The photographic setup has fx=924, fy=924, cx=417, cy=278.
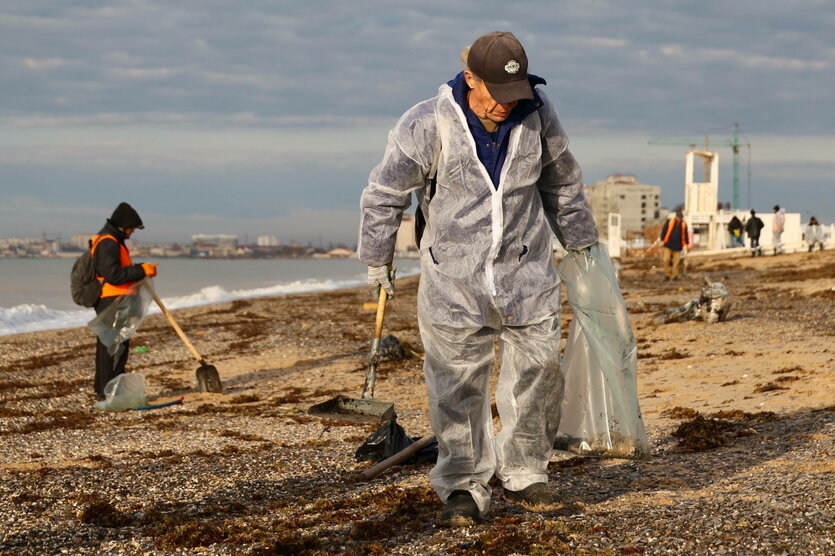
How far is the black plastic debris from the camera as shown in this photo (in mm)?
6227

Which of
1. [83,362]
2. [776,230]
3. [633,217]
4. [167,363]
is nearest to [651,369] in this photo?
[167,363]

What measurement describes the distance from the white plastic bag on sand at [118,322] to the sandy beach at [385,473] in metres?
0.83

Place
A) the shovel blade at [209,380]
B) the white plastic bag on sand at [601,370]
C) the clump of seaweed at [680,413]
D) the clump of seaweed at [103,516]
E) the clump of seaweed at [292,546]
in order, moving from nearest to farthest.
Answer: the clump of seaweed at [292,546]
the white plastic bag on sand at [601,370]
the clump of seaweed at [103,516]
the clump of seaweed at [680,413]
the shovel blade at [209,380]

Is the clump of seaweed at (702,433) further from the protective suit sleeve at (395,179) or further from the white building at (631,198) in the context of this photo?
the white building at (631,198)

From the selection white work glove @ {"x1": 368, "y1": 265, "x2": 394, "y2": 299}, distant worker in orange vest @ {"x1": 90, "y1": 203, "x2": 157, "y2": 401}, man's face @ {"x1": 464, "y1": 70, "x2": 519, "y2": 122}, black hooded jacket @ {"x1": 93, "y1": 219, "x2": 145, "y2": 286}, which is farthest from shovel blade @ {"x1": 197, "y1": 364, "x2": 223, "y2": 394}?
man's face @ {"x1": 464, "y1": 70, "x2": 519, "y2": 122}

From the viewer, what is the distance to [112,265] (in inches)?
401

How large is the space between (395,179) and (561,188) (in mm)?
888

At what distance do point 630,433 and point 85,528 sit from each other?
2.92m

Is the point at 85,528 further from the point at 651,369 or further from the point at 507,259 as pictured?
the point at 651,369

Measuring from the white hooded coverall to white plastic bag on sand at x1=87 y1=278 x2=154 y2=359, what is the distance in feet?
21.3

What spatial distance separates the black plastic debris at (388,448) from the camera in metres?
6.23

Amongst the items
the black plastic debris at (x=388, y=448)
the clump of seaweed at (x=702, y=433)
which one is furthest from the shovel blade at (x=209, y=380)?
the clump of seaweed at (x=702, y=433)

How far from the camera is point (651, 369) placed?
35.1 ft

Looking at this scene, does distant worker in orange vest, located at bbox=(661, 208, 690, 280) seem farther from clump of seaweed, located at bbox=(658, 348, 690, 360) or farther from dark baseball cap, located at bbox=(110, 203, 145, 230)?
dark baseball cap, located at bbox=(110, 203, 145, 230)
